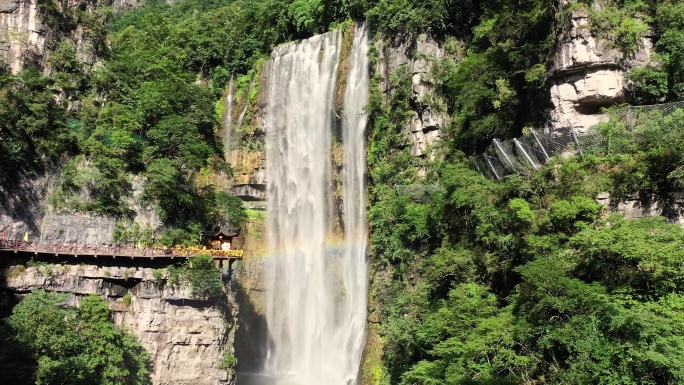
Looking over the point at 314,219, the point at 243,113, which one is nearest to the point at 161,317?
the point at 314,219

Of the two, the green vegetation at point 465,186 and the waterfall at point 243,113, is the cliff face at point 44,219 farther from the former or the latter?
the waterfall at point 243,113

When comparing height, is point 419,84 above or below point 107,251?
above

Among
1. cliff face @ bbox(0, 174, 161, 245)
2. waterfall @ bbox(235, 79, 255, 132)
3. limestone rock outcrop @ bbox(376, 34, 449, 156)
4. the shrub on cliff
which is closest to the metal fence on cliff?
limestone rock outcrop @ bbox(376, 34, 449, 156)

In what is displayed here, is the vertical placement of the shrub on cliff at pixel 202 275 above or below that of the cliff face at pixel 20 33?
below

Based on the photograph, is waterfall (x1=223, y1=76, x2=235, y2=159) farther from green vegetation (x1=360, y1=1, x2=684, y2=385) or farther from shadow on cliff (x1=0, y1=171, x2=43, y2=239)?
green vegetation (x1=360, y1=1, x2=684, y2=385)

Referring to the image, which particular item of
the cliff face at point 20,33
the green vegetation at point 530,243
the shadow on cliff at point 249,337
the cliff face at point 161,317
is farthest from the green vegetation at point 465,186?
the shadow on cliff at point 249,337

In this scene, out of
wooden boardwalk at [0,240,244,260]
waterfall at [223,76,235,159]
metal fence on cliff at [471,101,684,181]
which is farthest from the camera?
waterfall at [223,76,235,159]

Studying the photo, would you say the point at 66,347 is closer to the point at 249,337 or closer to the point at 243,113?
the point at 249,337
